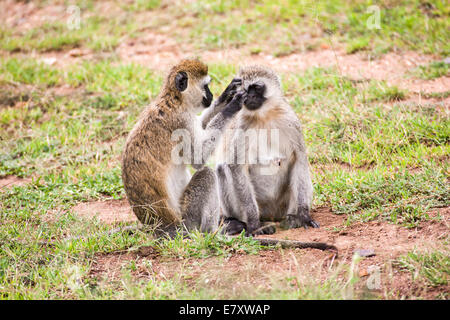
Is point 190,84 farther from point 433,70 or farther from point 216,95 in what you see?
point 433,70

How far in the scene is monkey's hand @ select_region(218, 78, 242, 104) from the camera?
4.96 m

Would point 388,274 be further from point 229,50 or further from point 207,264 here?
point 229,50

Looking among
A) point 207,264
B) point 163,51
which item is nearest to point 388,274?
point 207,264

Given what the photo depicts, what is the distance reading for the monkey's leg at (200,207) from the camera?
15.5 feet

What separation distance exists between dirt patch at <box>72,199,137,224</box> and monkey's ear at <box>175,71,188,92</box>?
1387 mm

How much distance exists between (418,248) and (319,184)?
1752 mm

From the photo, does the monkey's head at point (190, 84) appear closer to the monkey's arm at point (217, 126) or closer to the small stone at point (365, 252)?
the monkey's arm at point (217, 126)

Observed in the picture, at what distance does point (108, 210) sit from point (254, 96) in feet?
6.65

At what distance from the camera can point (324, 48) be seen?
26.8 feet

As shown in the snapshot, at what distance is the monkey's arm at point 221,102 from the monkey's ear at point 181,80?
421 mm

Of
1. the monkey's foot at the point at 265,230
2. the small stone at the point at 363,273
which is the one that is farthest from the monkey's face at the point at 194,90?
the small stone at the point at 363,273

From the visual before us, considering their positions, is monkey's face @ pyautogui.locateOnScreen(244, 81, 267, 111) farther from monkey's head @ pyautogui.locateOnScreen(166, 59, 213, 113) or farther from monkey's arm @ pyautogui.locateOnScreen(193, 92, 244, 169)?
monkey's head @ pyautogui.locateOnScreen(166, 59, 213, 113)

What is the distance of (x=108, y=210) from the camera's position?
562cm

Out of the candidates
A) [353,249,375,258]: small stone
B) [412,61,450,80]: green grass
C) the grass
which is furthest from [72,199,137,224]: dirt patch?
[412,61,450,80]: green grass
